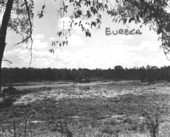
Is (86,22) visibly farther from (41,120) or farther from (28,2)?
(41,120)

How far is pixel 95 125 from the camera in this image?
1086 centimetres

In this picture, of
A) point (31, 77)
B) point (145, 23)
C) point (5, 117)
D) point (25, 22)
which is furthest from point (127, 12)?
point (31, 77)

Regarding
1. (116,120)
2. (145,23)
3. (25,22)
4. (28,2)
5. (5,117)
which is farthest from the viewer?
(5,117)

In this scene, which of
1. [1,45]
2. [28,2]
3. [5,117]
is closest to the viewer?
[1,45]

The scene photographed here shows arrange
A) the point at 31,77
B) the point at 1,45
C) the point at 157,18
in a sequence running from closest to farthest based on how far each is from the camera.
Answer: the point at 157,18 < the point at 1,45 < the point at 31,77

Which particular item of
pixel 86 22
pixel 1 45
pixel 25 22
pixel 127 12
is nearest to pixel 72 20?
pixel 86 22

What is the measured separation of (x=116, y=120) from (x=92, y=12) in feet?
28.1

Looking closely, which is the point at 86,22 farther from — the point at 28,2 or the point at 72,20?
the point at 28,2

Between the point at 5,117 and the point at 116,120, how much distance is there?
5.93 metres

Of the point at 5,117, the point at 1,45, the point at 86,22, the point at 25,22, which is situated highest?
the point at 25,22

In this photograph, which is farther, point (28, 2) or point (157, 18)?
point (28, 2)

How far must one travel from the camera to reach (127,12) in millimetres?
4715

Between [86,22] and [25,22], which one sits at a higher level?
[25,22]

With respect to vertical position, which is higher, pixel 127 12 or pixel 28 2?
pixel 28 2
